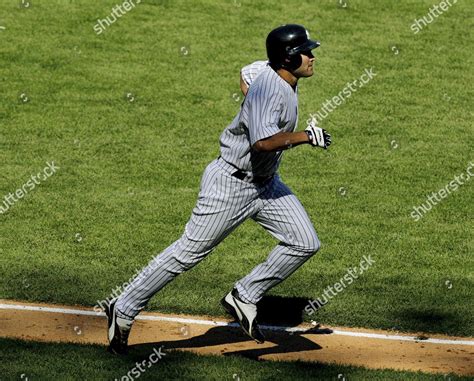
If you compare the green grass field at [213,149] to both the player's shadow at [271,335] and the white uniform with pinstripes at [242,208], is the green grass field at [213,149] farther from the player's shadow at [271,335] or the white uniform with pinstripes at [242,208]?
the white uniform with pinstripes at [242,208]

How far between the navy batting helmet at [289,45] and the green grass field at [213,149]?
2420 millimetres

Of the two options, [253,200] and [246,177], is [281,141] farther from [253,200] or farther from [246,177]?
[253,200]

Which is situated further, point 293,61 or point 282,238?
point 282,238

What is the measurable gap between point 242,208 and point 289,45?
1169 mm

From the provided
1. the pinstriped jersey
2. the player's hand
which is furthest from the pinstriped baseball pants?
→ the player's hand

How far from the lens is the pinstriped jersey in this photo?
7.16 metres

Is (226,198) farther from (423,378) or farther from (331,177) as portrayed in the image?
(331,177)

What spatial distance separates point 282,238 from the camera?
7668mm

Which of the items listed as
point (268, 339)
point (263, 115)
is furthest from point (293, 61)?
point (268, 339)

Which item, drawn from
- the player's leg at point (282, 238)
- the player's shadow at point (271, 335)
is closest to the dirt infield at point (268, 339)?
the player's shadow at point (271, 335)

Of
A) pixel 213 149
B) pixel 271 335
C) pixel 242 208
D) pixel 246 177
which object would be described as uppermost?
pixel 246 177

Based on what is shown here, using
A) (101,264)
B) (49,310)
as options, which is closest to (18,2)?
(101,264)

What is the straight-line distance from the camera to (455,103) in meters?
14.4

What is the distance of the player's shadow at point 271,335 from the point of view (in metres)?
8.05
